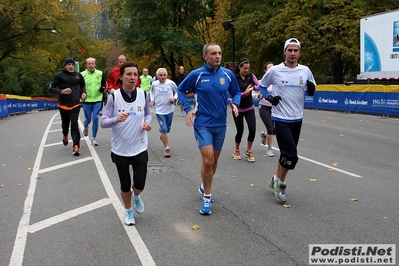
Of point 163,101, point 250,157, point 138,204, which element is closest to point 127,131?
point 138,204


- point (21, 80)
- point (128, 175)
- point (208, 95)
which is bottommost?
point (128, 175)

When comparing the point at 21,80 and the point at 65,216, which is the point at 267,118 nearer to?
the point at 65,216

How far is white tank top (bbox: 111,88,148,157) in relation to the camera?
4836 mm

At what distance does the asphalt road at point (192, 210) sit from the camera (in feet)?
13.8

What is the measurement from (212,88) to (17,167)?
16.7 ft

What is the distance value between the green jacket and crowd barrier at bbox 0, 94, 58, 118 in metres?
14.2

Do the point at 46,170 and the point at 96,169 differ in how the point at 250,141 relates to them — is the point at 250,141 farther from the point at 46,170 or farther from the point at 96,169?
the point at 46,170

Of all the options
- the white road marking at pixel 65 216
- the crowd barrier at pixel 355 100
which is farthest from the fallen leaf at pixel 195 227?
the crowd barrier at pixel 355 100

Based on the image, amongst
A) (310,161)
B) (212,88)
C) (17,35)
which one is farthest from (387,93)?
(17,35)

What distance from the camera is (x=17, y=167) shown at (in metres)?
8.52

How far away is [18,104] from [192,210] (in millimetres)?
26022

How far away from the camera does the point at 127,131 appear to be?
484 cm

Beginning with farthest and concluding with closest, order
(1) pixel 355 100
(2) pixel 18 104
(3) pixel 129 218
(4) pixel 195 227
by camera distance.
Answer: (2) pixel 18 104 → (1) pixel 355 100 → (3) pixel 129 218 → (4) pixel 195 227

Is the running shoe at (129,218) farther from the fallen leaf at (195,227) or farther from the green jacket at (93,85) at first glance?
the green jacket at (93,85)
